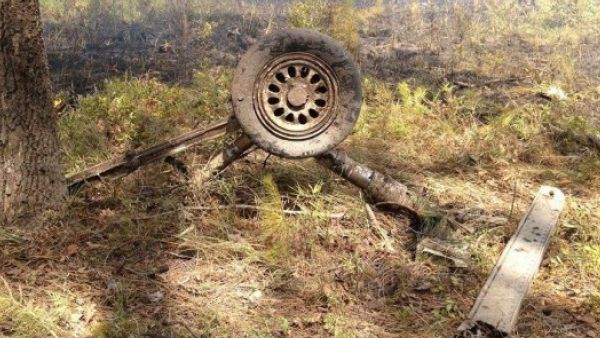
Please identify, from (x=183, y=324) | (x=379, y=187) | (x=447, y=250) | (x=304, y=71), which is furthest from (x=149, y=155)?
(x=447, y=250)

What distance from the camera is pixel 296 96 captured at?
12.7ft

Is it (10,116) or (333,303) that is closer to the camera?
(333,303)

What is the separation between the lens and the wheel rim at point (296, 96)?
3865 mm

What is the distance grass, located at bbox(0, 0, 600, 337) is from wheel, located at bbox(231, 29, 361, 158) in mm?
493

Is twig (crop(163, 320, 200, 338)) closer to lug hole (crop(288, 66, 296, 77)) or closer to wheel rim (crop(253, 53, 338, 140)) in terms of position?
wheel rim (crop(253, 53, 338, 140))

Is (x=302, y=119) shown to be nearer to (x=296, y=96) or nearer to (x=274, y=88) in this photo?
→ (x=296, y=96)

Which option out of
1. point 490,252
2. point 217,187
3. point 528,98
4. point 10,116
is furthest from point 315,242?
point 528,98

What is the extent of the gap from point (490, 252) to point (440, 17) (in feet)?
29.7

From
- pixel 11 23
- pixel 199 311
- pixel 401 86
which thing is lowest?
pixel 199 311

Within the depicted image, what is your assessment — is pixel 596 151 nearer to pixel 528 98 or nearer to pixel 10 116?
pixel 528 98

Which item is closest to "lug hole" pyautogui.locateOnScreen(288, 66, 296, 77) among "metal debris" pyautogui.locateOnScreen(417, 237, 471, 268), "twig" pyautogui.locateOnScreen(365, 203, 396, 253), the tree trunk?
"twig" pyautogui.locateOnScreen(365, 203, 396, 253)

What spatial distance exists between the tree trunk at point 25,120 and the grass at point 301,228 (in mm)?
215

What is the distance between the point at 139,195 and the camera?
14.0 ft

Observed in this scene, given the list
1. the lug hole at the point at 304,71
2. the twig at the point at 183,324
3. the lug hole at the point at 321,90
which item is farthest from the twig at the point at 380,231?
the twig at the point at 183,324
